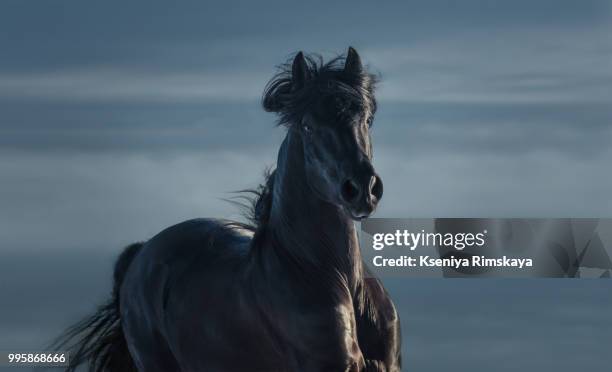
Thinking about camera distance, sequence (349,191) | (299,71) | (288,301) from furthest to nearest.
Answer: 1. (299,71)
2. (288,301)
3. (349,191)

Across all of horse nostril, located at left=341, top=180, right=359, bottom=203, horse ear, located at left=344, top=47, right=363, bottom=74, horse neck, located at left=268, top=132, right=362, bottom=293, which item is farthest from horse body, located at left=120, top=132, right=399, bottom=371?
horse ear, located at left=344, top=47, right=363, bottom=74

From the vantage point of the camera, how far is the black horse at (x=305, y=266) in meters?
6.97

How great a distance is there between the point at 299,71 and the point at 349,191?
104 cm

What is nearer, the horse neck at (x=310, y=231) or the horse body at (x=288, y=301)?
the horse body at (x=288, y=301)

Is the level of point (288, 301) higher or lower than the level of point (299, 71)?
lower

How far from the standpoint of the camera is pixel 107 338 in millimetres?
9984

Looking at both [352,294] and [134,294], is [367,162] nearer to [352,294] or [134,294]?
[352,294]

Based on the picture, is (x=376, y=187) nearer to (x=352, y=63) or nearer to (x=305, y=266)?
(x=305, y=266)

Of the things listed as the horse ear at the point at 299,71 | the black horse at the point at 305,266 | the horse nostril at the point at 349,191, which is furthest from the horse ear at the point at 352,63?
the horse nostril at the point at 349,191

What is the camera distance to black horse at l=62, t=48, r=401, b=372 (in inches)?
274

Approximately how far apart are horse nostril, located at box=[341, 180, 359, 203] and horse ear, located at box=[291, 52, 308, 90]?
926 millimetres

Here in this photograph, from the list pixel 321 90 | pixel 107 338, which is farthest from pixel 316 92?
pixel 107 338

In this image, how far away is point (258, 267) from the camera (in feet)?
24.7

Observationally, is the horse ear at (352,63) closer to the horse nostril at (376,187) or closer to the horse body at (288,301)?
the horse body at (288,301)
